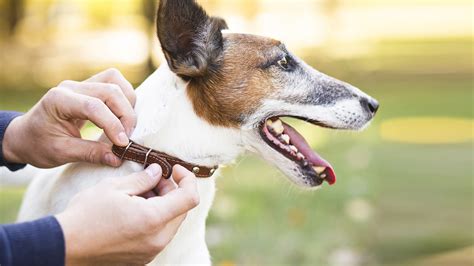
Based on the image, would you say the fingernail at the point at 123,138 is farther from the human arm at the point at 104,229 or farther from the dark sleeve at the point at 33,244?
the dark sleeve at the point at 33,244

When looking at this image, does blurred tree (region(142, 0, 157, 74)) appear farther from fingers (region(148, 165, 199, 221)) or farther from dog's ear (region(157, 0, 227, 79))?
fingers (region(148, 165, 199, 221))

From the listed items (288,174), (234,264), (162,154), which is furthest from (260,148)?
(234,264)

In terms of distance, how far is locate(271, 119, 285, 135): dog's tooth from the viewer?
264 centimetres

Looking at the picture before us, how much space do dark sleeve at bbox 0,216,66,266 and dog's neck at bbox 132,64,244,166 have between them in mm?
540

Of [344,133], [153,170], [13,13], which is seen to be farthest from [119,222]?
[13,13]

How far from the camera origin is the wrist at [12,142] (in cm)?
262

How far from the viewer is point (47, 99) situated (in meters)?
2.44

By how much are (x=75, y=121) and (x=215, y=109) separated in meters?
0.42

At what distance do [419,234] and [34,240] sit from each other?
416cm

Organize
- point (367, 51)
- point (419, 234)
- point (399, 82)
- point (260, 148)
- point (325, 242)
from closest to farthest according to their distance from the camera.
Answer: point (260, 148), point (325, 242), point (419, 234), point (399, 82), point (367, 51)

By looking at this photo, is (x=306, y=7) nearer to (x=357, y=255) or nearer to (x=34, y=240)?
(x=357, y=255)

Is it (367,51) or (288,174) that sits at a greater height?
(288,174)

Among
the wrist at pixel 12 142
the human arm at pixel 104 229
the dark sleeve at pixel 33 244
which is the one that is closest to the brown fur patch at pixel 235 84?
the human arm at pixel 104 229

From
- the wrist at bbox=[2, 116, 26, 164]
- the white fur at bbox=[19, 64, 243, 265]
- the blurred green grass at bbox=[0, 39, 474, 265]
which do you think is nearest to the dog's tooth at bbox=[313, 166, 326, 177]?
the blurred green grass at bbox=[0, 39, 474, 265]
